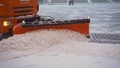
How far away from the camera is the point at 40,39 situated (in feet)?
23.7

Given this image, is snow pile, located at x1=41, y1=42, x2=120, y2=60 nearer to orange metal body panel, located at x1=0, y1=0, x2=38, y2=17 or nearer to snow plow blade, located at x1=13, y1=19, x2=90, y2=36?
snow plow blade, located at x1=13, y1=19, x2=90, y2=36

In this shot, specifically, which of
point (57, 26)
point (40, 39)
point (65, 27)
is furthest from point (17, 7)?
point (40, 39)

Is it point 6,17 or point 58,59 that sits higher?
point 6,17

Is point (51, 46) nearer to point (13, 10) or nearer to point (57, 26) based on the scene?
point (57, 26)

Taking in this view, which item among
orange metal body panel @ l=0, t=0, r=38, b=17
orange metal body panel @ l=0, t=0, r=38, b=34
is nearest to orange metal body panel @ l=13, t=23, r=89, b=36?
orange metal body panel @ l=0, t=0, r=38, b=34

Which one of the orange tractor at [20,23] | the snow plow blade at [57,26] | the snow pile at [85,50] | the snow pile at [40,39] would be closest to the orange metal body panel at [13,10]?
the orange tractor at [20,23]

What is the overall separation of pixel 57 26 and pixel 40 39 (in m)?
0.88

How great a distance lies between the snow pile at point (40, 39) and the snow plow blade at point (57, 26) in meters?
0.16

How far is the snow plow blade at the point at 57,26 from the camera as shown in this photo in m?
7.62

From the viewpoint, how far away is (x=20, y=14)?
8609 millimetres

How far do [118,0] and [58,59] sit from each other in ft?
159

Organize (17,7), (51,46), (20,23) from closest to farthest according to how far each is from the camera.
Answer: (51,46)
(20,23)
(17,7)

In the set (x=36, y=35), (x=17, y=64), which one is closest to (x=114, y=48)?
(x=36, y=35)

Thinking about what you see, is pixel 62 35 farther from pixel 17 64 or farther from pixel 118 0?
pixel 118 0
